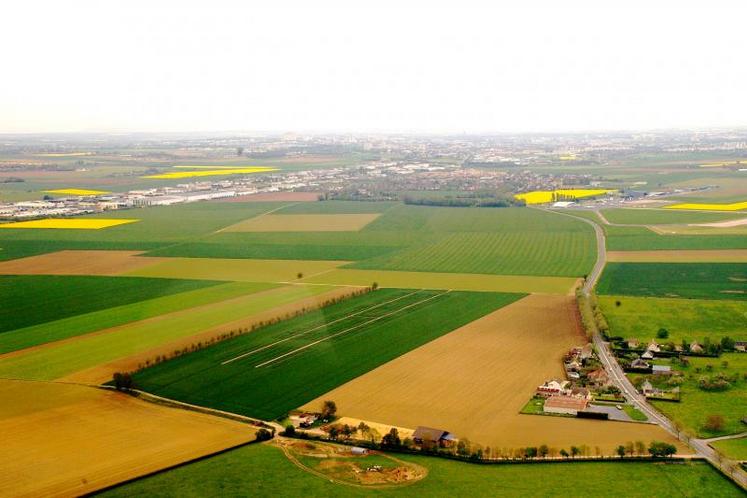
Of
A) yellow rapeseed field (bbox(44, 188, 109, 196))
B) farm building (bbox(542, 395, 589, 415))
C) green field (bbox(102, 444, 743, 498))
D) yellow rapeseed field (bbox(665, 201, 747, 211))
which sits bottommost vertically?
green field (bbox(102, 444, 743, 498))

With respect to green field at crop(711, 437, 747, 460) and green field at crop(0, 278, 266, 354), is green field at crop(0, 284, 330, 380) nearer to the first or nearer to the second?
green field at crop(0, 278, 266, 354)

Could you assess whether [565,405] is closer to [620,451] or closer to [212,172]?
[620,451]

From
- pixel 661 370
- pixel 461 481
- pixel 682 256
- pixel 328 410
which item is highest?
pixel 682 256

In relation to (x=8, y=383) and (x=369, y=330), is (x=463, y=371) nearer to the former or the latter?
(x=369, y=330)

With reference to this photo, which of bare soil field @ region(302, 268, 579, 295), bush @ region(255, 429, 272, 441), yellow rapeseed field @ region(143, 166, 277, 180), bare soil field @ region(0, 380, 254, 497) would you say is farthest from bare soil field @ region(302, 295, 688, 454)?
yellow rapeseed field @ region(143, 166, 277, 180)

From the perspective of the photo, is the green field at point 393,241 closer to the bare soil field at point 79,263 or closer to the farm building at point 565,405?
the bare soil field at point 79,263

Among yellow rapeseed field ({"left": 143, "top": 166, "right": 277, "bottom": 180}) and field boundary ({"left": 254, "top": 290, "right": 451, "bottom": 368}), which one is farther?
yellow rapeseed field ({"left": 143, "top": 166, "right": 277, "bottom": 180})

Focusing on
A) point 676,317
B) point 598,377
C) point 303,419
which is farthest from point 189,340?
point 676,317

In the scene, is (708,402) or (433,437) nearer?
(433,437)
